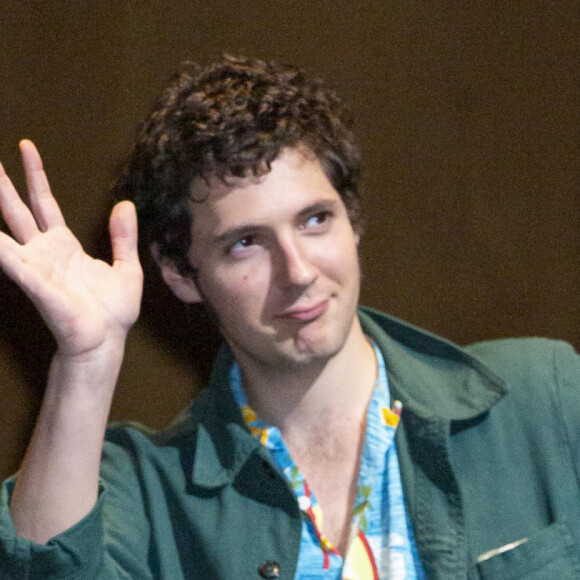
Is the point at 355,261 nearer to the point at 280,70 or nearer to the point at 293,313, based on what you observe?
the point at 293,313

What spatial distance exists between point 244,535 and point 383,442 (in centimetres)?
28

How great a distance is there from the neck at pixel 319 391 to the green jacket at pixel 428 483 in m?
0.06

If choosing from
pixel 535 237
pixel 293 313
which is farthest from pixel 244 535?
pixel 535 237

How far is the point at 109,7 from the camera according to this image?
1656 millimetres

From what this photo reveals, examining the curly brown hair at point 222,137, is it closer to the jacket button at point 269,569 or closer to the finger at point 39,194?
the finger at point 39,194

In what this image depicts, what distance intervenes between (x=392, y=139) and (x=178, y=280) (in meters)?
0.56

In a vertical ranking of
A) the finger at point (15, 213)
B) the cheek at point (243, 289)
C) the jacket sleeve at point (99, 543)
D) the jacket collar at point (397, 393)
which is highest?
the finger at point (15, 213)

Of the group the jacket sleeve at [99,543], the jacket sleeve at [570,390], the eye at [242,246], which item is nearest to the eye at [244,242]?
the eye at [242,246]

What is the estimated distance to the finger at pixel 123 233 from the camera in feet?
4.38

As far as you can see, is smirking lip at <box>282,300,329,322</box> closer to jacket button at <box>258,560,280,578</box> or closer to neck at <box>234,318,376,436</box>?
neck at <box>234,318,376,436</box>

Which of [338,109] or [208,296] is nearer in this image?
[208,296]

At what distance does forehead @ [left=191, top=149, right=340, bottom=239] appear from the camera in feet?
4.71

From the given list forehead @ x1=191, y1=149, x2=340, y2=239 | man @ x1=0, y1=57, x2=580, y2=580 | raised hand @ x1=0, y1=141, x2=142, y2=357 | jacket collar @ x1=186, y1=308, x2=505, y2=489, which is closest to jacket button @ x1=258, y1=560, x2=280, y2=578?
man @ x1=0, y1=57, x2=580, y2=580

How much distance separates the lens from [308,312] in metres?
1.43
